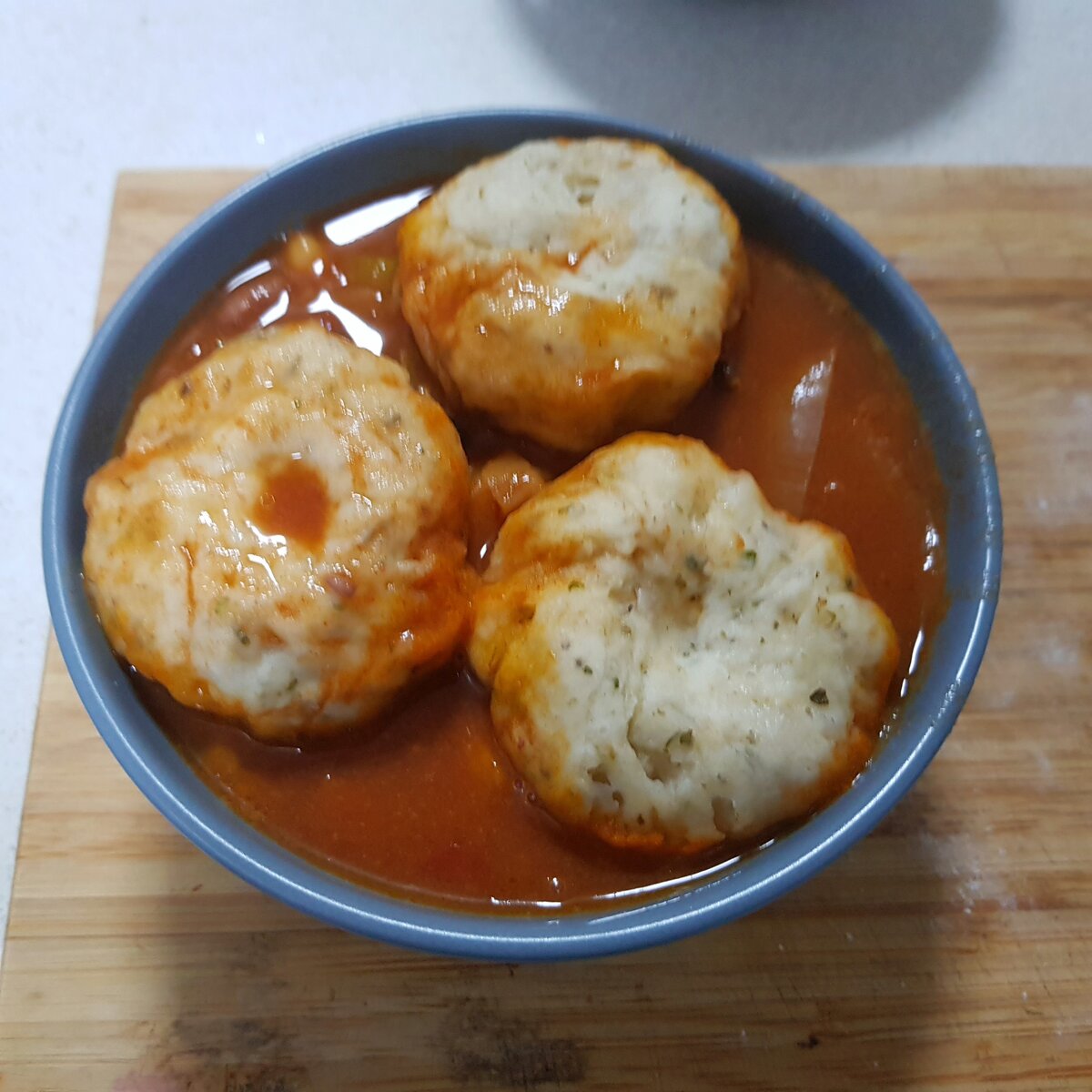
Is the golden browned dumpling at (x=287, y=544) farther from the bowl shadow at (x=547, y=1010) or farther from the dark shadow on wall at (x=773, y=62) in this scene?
the dark shadow on wall at (x=773, y=62)

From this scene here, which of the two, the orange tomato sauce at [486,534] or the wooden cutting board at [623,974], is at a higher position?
the orange tomato sauce at [486,534]

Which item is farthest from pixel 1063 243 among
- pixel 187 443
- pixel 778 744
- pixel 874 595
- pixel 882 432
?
pixel 187 443

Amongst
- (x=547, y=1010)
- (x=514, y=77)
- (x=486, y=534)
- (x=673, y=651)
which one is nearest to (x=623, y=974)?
(x=547, y=1010)

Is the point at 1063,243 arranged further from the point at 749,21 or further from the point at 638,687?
the point at 638,687

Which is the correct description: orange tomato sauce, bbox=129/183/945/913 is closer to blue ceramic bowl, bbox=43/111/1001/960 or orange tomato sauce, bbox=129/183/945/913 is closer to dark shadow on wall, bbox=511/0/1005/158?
blue ceramic bowl, bbox=43/111/1001/960

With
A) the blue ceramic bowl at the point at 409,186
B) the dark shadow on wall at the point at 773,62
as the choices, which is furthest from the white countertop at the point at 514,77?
the blue ceramic bowl at the point at 409,186

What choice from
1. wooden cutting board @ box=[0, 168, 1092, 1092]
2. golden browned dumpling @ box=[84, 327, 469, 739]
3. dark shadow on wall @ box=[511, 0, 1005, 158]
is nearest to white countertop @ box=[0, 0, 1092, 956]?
dark shadow on wall @ box=[511, 0, 1005, 158]
